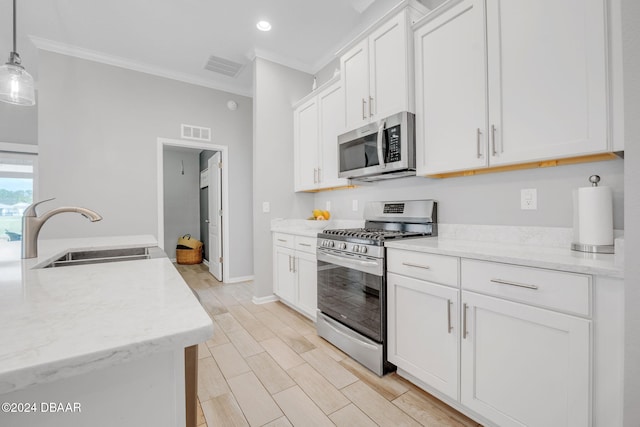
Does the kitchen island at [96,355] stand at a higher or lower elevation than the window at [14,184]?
lower

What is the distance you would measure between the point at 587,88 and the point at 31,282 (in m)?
2.29

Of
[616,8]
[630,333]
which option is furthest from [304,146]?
[630,333]

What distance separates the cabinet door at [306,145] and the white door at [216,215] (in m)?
1.52

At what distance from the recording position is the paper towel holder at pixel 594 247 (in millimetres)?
1272

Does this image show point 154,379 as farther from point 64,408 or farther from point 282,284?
point 282,284

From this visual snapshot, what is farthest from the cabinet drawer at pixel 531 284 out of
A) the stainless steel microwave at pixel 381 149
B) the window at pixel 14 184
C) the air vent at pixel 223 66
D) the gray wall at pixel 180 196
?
the window at pixel 14 184

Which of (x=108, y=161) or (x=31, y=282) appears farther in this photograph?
(x=108, y=161)

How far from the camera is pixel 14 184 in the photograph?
4742 millimetres

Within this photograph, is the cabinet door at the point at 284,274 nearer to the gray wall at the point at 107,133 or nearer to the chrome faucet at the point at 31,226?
the gray wall at the point at 107,133

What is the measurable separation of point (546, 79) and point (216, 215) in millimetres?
4300

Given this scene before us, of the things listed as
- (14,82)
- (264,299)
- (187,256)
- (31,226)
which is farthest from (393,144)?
(187,256)

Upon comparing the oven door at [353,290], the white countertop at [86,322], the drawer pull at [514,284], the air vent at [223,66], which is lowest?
the oven door at [353,290]

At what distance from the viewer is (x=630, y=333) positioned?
969 mm

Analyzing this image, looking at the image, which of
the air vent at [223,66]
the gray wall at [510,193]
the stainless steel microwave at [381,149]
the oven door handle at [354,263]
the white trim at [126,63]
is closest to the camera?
the gray wall at [510,193]
